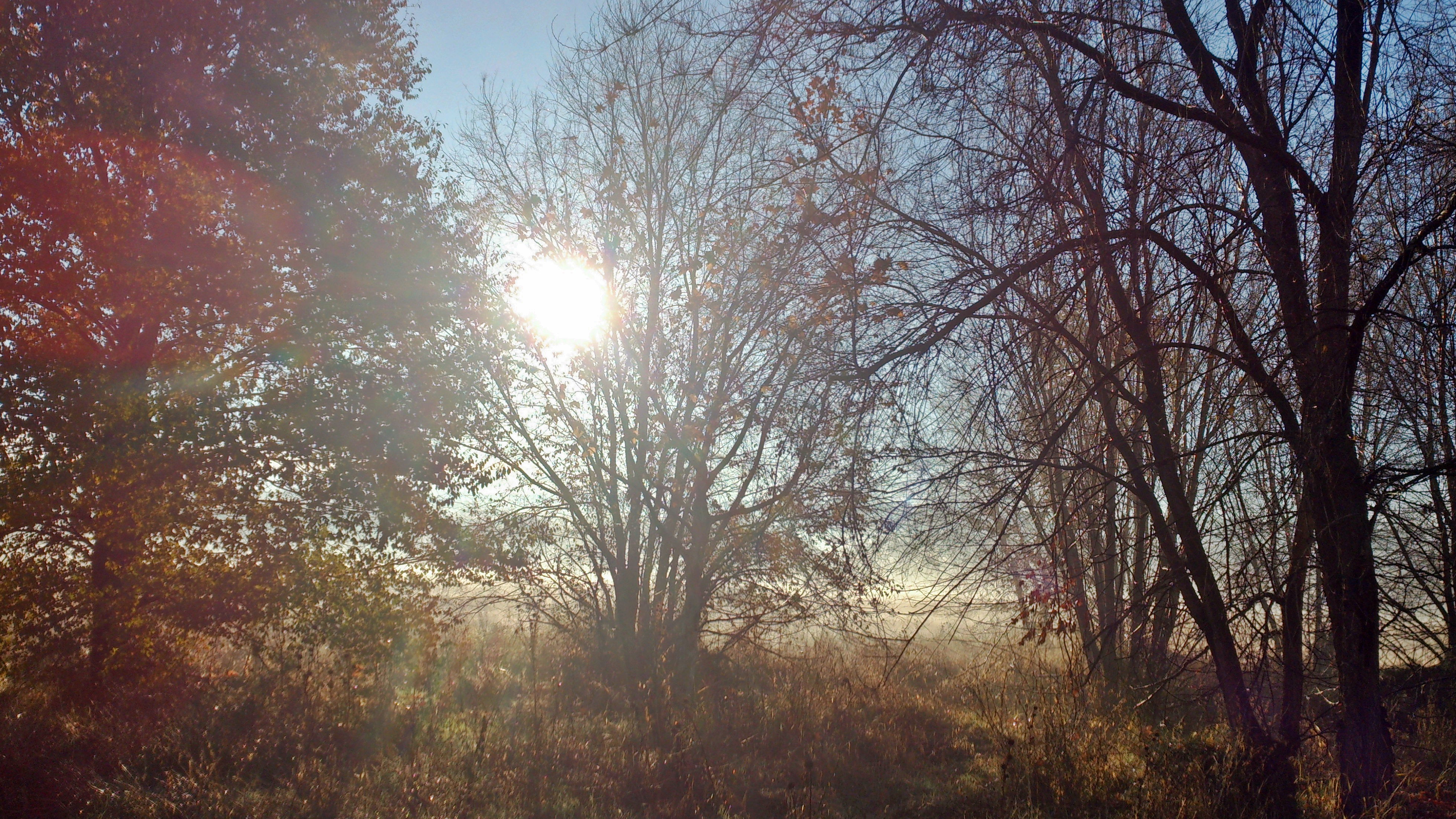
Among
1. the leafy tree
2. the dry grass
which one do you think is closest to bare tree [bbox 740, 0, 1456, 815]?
the dry grass

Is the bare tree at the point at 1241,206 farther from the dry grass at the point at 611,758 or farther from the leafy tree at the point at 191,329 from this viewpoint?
the leafy tree at the point at 191,329

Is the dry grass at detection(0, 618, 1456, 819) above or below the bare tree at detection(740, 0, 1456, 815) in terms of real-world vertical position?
below

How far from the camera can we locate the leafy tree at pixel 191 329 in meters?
6.18

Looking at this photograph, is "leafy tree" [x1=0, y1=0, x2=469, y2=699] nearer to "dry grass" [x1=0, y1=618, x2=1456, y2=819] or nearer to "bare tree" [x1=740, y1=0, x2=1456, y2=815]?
"dry grass" [x1=0, y1=618, x2=1456, y2=819]

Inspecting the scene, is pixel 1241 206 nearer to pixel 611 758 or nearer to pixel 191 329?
pixel 611 758

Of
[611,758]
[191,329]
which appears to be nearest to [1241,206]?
[611,758]

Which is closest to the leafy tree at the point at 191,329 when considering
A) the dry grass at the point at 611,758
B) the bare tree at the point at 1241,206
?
the dry grass at the point at 611,758

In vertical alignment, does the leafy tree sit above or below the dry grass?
above

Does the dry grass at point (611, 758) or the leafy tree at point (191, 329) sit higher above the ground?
the leafy tree at point (191, 329)

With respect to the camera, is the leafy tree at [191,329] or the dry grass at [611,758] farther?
the leafy tree at [191,329]

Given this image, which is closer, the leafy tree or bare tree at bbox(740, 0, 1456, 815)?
bare tree at bbox(740, 0, 1456, 815)

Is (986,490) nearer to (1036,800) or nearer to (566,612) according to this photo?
(1036,800)

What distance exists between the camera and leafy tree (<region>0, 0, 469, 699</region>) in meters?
6.18

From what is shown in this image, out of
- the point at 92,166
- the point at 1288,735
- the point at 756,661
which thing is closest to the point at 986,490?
the point at 1288,735
